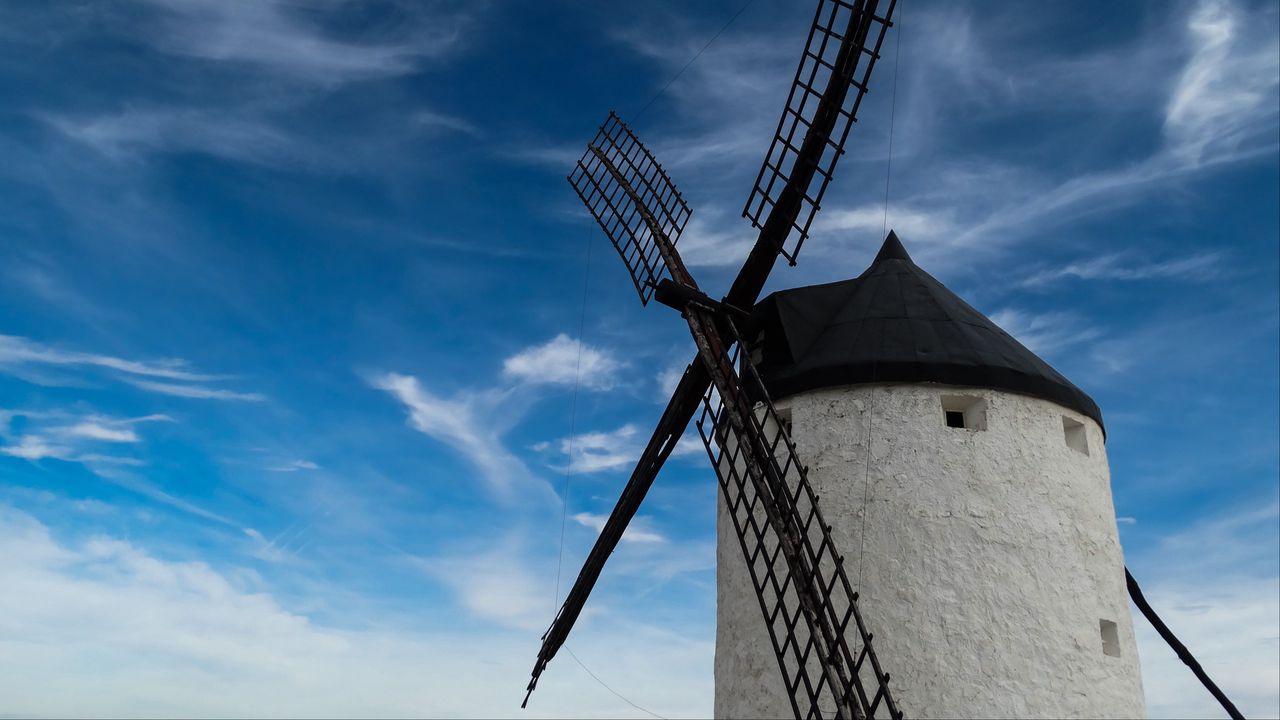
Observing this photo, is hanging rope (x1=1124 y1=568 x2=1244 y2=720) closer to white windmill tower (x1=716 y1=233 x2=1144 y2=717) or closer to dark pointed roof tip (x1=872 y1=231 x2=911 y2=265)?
white windmill tower (x1=716 y1=233 x2=1144 y2=717)

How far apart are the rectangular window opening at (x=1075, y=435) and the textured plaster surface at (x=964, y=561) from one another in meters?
0.06

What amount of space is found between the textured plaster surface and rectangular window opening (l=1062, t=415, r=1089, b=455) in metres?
0.06

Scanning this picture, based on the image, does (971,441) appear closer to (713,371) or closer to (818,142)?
(713,371)

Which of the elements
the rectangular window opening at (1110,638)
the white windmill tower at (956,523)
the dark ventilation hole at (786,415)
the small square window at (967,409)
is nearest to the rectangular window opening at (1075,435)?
the white windmill tower at (956,523)

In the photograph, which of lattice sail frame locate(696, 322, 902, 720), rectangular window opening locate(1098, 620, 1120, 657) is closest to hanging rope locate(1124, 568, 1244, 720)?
rectangular window opening locate(1098, 620, 1120, 657)

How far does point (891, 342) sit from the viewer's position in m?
8.70

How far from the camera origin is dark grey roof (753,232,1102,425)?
8.42 metres

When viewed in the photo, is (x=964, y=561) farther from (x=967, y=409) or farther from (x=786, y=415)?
(x=786, y=415)

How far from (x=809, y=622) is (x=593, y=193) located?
24.2ft

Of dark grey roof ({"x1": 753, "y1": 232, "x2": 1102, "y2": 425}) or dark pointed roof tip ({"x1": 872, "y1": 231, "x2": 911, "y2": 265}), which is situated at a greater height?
dark pointed roof tip ({"x1": 872, "y1": 231, "x2": 911, "y2": 265})

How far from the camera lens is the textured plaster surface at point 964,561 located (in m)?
7.47

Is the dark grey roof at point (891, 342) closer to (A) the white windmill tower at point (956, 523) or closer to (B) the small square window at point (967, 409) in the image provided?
(A) the white windmill tower at point (956, 523)

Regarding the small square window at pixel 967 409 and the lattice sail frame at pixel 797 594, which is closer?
the lattice sail frame at pixel 797 594

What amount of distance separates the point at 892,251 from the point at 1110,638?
467cm
